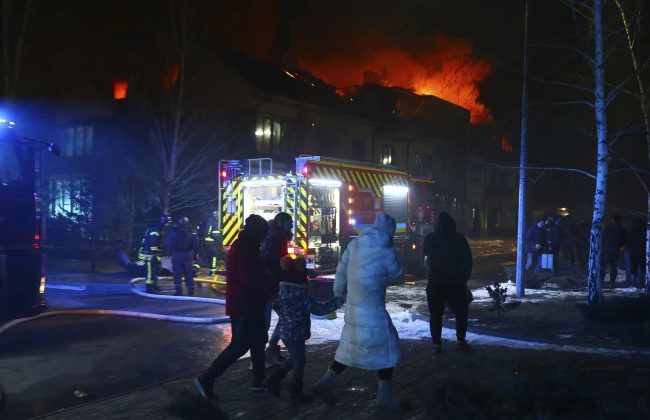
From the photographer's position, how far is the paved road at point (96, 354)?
5953mm

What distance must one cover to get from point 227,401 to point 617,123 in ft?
46.6

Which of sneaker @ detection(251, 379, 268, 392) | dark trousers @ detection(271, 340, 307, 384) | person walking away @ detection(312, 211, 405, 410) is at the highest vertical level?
person walking away @ detection(312, 211, 405, 410)

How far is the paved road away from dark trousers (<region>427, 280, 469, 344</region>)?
111 inches

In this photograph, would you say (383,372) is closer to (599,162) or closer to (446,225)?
(446,225)

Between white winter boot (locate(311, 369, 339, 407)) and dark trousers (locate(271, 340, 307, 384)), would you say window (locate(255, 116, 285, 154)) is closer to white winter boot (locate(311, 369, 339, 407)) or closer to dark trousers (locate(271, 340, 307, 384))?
dark trousers (locate(271, 340, 307, 384))

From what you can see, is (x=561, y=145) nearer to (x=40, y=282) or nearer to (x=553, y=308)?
(x=553, y=308)

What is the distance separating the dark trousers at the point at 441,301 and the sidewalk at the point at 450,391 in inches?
12.7

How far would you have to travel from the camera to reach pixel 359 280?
5.12 meters

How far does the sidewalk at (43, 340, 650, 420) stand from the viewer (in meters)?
4.14

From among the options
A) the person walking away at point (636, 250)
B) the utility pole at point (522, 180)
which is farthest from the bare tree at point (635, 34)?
the person walking away at point (636, 250)

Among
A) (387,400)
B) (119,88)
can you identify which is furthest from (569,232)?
(119,88)

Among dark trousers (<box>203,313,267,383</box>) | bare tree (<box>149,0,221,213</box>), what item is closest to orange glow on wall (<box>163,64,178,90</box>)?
bare tree (<box>149,0,221,213</box>)

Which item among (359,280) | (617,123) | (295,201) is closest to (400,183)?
(295,201)

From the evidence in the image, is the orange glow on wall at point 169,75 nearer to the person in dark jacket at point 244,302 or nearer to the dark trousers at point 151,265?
the dark trousers at point 151,265
